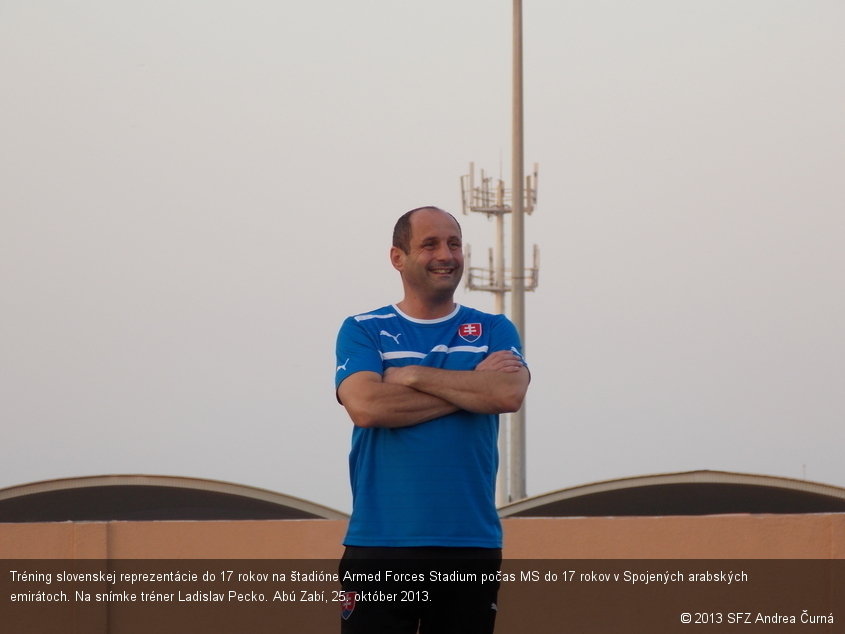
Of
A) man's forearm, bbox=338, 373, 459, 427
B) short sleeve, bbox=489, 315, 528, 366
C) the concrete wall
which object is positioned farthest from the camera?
the concrete wall

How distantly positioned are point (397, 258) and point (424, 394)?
0.46 metres

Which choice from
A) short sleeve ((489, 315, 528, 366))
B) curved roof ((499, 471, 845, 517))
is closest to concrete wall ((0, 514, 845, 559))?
curved roof ((499, 471, 845, 517))

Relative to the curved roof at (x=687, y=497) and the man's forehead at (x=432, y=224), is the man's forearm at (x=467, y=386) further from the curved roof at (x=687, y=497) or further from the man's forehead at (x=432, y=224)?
the curved roof at (x=687, y=497)

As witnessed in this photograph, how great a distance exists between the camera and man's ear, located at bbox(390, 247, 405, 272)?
154 inches

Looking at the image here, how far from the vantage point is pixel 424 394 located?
12.2ft

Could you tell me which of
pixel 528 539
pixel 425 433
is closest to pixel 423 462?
pixel 425 433

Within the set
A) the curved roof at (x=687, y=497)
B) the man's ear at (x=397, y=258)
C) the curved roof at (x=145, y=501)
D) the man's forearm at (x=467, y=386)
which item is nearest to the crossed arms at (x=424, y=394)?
the man's forearm at (x=467, y=386)

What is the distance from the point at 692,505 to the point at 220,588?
18.5 feet

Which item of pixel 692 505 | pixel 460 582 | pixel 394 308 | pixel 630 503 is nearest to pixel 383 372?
pixel 394 308

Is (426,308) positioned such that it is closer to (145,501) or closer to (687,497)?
(687,497)

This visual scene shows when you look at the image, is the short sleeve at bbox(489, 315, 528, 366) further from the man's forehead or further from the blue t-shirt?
the man's forehead

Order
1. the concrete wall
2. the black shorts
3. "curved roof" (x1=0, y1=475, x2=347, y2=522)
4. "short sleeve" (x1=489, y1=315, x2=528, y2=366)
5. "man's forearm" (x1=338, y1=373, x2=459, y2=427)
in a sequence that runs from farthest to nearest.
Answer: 1. "curved roof" (x1=0, y1=475, x2=347, y2=522)
2. the concrete wall
3. "short sleeve" (x1=489, y1=315, x2=528, y2=366)
4. "man's forearm" (x1=338, y1=373, x2=459, y2=427)
5. the black shorts

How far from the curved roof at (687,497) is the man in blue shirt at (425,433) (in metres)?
5.83

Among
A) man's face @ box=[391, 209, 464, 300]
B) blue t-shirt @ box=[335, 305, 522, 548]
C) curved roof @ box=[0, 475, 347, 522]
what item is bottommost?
curved roof @ box=[0, 475, 347, 522]
